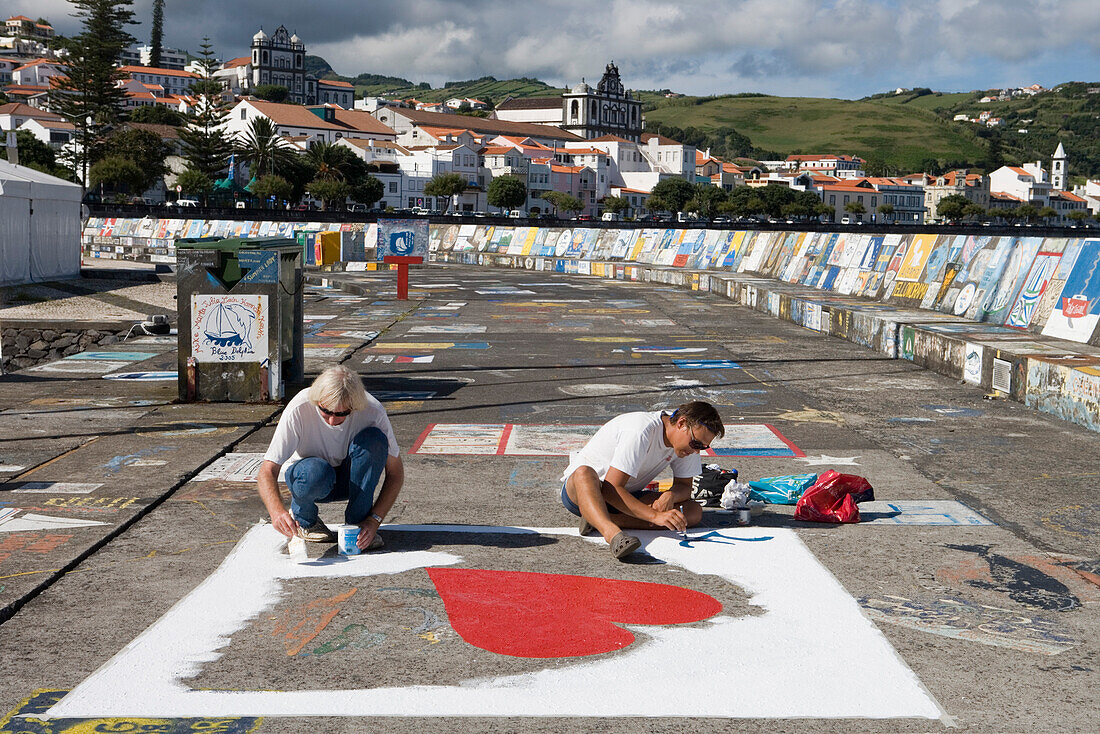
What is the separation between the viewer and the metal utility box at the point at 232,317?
10.7 metres

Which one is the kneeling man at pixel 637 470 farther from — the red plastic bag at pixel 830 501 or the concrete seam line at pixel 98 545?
the concrete seam line at pixel 98 545

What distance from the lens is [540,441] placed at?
9.86 metres

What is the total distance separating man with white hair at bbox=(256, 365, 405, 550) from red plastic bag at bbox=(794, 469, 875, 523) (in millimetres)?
2704

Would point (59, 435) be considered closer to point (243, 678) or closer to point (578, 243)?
point (243, 678)

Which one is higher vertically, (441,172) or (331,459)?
(441,172)

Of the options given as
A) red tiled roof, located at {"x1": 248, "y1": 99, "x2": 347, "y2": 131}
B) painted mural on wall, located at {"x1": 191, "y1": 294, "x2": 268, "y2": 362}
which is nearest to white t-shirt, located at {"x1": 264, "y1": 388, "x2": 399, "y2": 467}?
painted mural on wall, located at {"x1": 191, "y1": 294, "x2": 268, "y2": 362}

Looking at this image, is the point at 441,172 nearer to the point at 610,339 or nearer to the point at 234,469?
the point at 610,339

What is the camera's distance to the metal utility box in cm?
1070

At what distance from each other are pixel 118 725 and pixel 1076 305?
44.2 ft

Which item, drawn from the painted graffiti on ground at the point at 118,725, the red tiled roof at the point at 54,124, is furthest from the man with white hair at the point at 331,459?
the red tiled roof at the point at 54,124

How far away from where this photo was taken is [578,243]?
4769cm

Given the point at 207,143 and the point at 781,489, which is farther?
the point at 207,143

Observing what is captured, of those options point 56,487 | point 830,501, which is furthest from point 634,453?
point 56,487

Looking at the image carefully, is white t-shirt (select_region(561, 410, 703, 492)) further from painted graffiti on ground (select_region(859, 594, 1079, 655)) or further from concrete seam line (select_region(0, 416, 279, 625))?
concrete seam line (select_region(0, 416, 279, 625))
